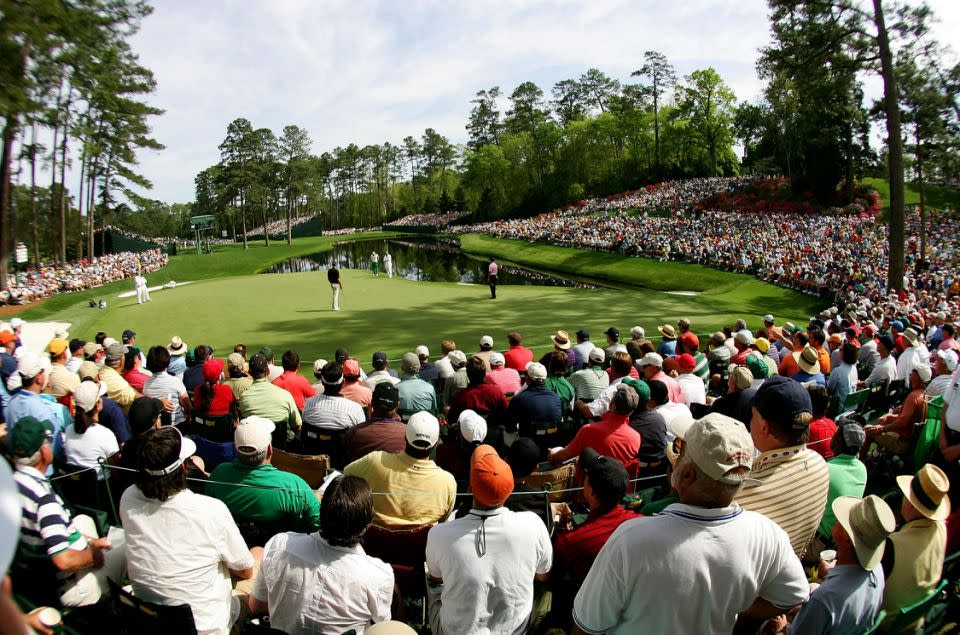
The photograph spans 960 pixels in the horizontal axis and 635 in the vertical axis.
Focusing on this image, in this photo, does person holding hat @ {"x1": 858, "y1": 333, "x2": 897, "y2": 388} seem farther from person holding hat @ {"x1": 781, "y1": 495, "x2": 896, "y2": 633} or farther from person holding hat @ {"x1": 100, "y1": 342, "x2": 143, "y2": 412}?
person holding hat @ {"x1": 100, "y1": 342, "x2": 143, "y2": 412}

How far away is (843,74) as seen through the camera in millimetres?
18234

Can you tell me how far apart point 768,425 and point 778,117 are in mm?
52410

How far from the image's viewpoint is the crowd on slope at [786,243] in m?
22.5

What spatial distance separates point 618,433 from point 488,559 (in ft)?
8.00

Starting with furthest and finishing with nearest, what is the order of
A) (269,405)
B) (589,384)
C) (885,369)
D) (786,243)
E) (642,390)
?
1. (786,243)
2. (885,369)
3. (589,384)
4. (269,405)
5. (642,390)

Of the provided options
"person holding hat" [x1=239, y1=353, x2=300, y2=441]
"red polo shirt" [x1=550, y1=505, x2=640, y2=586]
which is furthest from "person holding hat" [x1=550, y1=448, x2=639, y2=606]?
"person holding hat" [x1=239, y1=353, x2=300, y2=441]

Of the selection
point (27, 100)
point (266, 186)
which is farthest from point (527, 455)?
point (266, 186)

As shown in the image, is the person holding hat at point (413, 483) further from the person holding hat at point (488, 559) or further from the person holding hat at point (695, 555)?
the person holding hat at point (695, 555)

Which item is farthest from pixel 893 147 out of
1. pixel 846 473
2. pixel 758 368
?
pixel 846 473

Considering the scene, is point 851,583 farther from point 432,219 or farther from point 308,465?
point 432,219

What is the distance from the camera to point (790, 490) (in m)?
3.32

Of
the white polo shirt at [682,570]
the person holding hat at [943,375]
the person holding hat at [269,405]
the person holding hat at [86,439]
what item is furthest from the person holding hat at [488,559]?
the person holding hat at [943,375]

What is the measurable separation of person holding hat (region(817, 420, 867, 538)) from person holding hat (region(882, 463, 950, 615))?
1.04 m

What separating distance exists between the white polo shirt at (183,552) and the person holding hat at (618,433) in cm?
308
